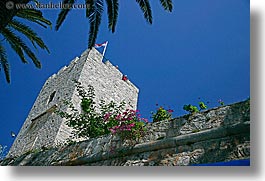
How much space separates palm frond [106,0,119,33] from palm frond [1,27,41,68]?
56.9 inches

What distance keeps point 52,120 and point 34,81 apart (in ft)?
7.44

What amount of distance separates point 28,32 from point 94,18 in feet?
4.40

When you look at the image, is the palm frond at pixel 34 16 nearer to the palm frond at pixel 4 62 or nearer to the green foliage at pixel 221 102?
the palm frond at pixel 4 62

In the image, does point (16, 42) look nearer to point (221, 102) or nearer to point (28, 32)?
point (28, 32)

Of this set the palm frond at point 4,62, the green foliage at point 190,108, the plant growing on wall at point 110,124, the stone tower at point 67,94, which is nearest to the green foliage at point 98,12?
the plant growing on wall at point 110,124

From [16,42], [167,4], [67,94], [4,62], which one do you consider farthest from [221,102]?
[67,94]

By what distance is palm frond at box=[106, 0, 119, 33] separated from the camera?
3.91 m

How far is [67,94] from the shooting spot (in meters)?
7.67

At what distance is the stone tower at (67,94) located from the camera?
7.26 m

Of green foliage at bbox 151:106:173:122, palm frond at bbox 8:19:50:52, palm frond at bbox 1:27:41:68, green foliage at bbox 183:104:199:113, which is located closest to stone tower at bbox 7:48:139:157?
palm frond at bbox 1:27:41:68

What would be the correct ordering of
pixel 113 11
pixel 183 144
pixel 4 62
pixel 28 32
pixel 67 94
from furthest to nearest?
1. pixel 67 94
2. pixel 4 62
3. pixel 28 32
4. pixel 113 11
5. pixel 183 144

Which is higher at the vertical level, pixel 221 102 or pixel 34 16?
pixel 34 16

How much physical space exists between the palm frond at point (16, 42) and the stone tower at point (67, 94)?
2011 mm

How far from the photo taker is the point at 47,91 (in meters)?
9.33
